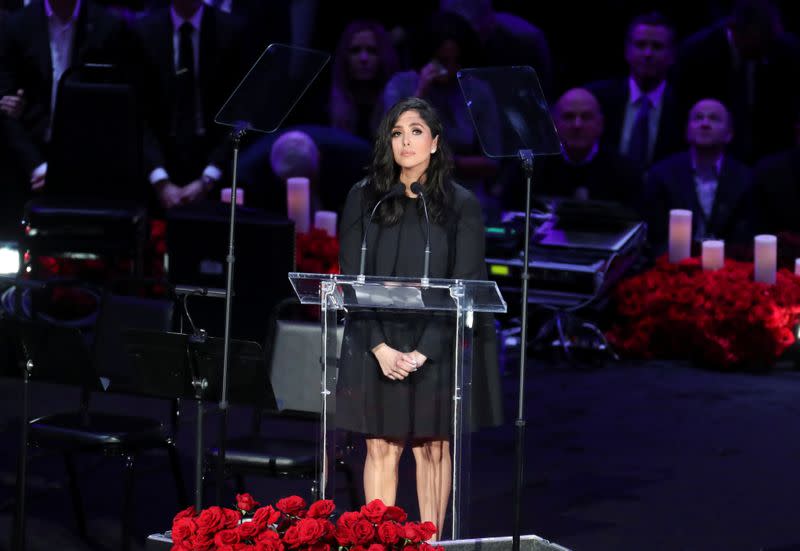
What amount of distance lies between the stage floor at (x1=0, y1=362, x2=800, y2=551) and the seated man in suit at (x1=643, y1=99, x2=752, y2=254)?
40.9 inches

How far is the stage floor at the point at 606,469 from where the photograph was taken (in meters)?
4.93

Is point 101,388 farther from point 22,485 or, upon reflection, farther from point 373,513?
point 373,513

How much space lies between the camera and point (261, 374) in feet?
13.5

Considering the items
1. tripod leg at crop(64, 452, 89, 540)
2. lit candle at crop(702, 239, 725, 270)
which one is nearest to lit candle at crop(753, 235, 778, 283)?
lit candle at crop(702, 239, 725, 270)

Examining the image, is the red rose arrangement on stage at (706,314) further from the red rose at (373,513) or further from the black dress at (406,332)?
the red rose at (373,513)

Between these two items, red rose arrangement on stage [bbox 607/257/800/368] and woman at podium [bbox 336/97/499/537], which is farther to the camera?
red rose arrangement on stage [bbox 607/257/800/368]

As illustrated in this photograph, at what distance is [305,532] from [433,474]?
4.27 feet

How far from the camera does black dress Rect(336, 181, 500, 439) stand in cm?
413

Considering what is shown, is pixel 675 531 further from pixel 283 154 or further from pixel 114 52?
pixel 114 52

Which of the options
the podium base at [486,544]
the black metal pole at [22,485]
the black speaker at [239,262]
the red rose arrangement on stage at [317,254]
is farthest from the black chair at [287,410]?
the red rose arrangement on stage at [317,254]

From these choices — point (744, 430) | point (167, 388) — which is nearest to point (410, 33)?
point (744, 430)

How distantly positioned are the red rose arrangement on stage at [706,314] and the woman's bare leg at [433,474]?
318cm

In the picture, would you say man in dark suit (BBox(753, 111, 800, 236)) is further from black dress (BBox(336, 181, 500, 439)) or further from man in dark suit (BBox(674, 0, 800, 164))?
black dress (BBox(336, 181, 500, 439))

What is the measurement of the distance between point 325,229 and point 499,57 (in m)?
1.52
